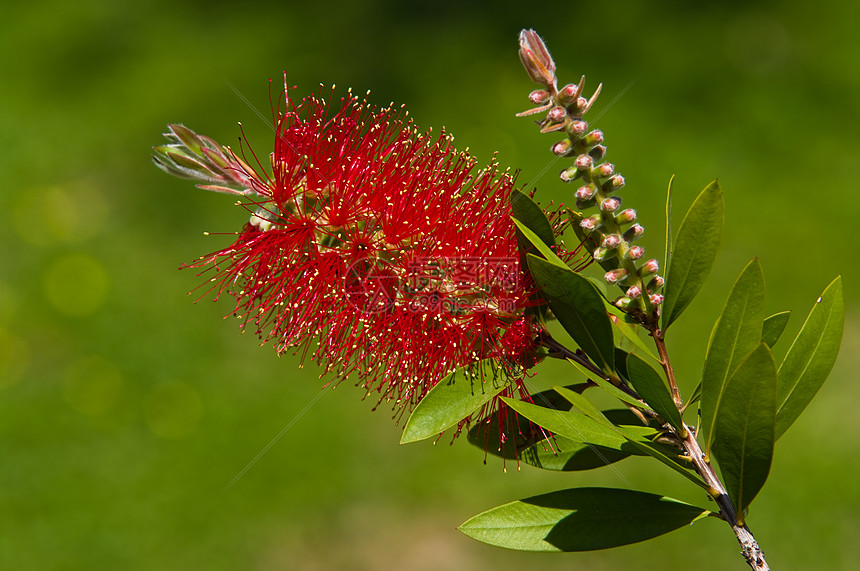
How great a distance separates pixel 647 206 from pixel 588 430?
2.71 meters

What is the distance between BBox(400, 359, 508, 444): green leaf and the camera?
0.87 m

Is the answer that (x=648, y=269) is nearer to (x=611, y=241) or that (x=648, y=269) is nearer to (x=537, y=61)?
(x=611, y=241)

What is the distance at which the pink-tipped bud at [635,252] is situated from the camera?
0.84 metres

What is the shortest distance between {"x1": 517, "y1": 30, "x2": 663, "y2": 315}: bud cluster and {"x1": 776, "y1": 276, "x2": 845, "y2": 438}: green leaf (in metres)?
0.20

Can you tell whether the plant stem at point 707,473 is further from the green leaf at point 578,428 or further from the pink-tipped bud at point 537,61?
the pink-tipped bud at point 537,61

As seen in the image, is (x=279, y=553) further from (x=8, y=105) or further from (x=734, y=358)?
(x=8, y=105)

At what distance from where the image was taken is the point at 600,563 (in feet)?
8.44

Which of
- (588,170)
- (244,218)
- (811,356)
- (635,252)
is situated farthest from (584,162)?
(244,218)

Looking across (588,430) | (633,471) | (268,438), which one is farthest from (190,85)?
Answer: (588,430)

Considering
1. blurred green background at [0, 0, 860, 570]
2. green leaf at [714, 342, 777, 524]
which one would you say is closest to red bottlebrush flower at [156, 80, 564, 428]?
green leaf at [714, 342, 777, 524]

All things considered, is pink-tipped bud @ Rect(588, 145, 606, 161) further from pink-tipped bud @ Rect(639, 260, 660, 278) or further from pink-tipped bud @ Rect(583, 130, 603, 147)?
Result: pink-tipped bud @ Rect(639, 260, 660, 278)

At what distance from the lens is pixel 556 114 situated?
0.80 m

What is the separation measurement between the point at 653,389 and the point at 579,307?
118 mm

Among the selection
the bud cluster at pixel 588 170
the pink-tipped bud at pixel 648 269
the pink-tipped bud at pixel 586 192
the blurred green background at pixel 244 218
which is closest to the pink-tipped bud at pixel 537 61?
the bud cluster at pixel 588 170
